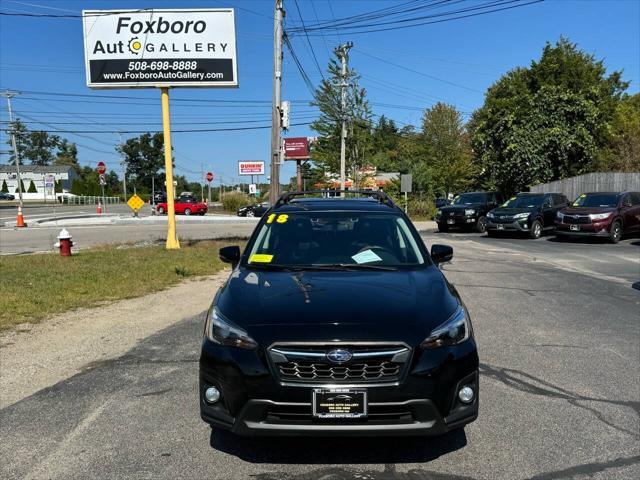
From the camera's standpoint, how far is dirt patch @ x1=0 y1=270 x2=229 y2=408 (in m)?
5.04

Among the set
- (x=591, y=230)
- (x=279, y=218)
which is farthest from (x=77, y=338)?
(x=591, y=230)

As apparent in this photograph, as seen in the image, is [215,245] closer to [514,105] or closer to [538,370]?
[538,370]

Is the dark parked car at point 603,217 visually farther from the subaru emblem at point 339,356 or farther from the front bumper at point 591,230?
the subaru emblem at point 339,356

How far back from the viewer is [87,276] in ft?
33.7

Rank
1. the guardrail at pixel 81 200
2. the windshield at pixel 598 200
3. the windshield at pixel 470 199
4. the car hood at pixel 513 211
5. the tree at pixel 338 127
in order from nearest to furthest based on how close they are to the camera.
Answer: the windshield at pixel 598 200 → the car hood at pixel 513 211 → the windshield at pixel 470 199 → the tree at pixel 338 127 → the guardrail at pixel 81 200

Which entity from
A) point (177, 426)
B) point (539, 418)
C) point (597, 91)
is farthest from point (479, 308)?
point (597, 91)

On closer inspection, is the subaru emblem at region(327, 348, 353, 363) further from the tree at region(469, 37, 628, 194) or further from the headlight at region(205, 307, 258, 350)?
the tree at region(469, 37, 628, 194)

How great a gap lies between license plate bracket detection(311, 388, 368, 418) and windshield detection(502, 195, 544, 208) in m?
19.5

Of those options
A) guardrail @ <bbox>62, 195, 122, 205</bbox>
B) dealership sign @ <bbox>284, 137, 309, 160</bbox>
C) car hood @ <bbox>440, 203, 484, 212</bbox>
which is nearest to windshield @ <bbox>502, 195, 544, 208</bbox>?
car hood @ <bbox>440, 203, 484, 212</bbox>

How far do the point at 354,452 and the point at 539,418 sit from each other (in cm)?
Answer: 149

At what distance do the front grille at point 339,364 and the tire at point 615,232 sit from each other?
17055 millimetres

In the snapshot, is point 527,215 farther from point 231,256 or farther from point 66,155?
point 66,155

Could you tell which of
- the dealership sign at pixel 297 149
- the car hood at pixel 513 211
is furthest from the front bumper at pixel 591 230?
the dealership sign at pixel 297 149

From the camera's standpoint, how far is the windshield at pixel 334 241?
438 cm
